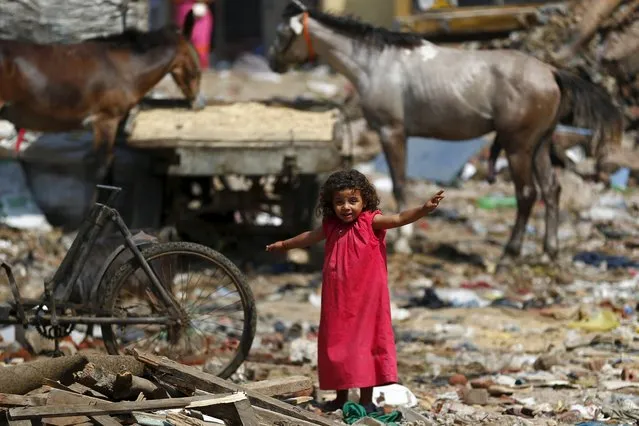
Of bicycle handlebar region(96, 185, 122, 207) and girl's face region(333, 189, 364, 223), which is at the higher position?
girl's face region(333, 189, 364, 223)

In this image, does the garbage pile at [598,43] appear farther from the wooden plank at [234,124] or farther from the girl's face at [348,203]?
the girl's face at [348,203]

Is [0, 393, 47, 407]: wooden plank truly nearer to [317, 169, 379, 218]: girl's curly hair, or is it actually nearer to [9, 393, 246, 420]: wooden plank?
[9, 393, 246, 420]: wooden plank

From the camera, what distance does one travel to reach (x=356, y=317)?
18.9 ft

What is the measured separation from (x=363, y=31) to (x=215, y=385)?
724cm

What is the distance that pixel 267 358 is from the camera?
24.7ft

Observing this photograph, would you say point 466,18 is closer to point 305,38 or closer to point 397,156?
point 305,38

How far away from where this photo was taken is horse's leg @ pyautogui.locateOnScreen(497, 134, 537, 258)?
441 inches

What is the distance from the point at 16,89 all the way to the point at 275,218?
313 centimetres

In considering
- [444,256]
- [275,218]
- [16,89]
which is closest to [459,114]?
[444,256]

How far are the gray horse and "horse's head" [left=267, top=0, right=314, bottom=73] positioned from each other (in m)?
0.01

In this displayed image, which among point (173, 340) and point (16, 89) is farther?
point (16, 89)

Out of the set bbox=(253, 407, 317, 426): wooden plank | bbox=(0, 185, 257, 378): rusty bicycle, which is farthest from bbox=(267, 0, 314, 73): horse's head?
bbox=(253, 407, 317, 426): wooden plank

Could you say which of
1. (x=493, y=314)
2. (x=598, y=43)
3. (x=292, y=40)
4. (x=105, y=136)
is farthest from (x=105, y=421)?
(x=598, y=43)

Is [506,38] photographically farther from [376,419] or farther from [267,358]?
[376,419]
